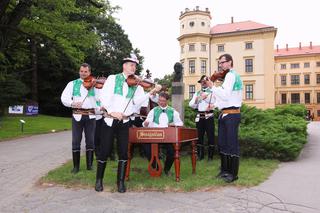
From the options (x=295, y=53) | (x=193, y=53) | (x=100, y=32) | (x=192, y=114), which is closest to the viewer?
(x=192, y=114)

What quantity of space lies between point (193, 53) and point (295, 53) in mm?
36921

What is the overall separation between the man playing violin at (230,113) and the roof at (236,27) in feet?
214

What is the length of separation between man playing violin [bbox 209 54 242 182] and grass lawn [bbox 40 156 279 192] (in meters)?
0.27

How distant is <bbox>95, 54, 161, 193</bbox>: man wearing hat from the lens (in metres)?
6.95

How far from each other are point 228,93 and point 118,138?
1993mm

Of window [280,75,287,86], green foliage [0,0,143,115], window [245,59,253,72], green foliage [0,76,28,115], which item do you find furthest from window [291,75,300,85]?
green foliage [0,76,28,115]

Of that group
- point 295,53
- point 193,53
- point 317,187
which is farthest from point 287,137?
point 295,53

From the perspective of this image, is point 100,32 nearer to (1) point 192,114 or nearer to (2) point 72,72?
(2) point 72,72

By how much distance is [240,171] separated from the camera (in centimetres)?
831

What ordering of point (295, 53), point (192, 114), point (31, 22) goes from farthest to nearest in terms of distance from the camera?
point (295, 53)
point (31, 22)
point (192, 114)

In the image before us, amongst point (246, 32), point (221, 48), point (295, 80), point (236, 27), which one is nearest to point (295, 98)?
point (295, 80)

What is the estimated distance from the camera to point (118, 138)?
7.07m

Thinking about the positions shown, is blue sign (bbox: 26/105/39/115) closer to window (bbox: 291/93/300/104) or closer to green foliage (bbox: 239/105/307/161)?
green foliage (bbox: 239/105/307/161)

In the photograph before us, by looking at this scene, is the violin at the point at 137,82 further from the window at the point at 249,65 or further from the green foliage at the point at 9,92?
the window at the point at 249,65
